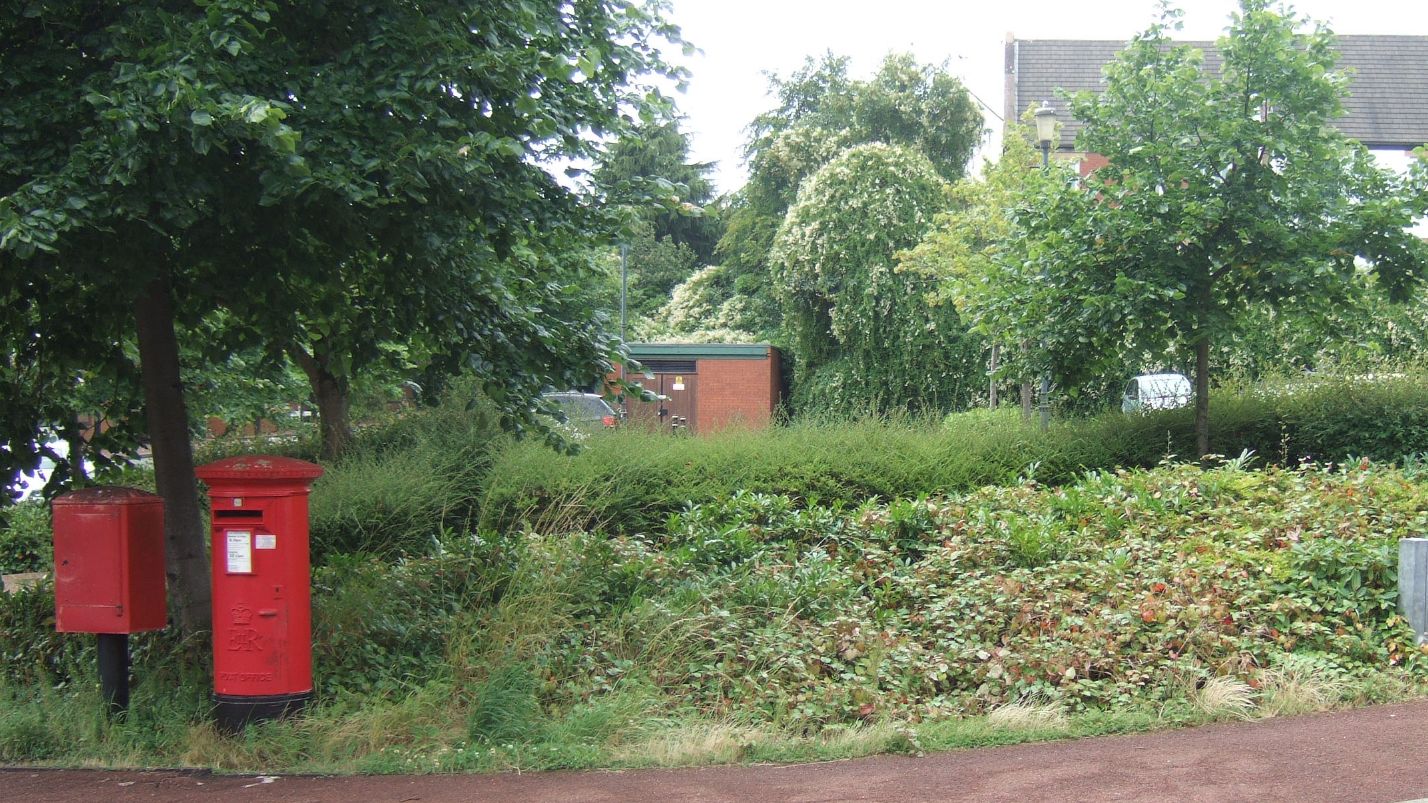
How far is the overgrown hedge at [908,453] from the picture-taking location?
10789 millimetres

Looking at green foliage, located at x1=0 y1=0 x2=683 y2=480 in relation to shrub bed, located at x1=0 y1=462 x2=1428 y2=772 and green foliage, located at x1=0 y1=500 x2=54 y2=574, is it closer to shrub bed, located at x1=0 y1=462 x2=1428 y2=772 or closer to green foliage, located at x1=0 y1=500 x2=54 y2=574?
shrub bed, located at x1=0 y1=462 x2=1428 y2=772

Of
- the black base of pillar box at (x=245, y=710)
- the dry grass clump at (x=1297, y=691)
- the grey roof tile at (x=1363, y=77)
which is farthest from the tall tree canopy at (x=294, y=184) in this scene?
the grey roof tile at (x=1363, y=77)

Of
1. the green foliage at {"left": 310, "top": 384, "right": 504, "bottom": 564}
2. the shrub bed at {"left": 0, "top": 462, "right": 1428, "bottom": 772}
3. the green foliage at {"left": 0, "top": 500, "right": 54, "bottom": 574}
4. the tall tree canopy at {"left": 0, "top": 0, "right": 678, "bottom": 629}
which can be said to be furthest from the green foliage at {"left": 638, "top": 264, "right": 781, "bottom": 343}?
the tall tree canopy at {"left": 0, "top": 0, "right": 678, "bottom": 629}

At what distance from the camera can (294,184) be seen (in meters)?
5.73

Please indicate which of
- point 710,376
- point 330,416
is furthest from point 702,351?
point 330,416

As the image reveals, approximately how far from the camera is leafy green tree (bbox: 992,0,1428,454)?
12.3 meters

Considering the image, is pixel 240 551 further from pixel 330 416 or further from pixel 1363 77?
pixel 1363 77

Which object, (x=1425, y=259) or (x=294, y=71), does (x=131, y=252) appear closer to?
(x=294, y=71)

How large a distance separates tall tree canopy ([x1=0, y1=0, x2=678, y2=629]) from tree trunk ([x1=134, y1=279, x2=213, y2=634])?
0.05ft

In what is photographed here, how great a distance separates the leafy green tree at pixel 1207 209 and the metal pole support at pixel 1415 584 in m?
5.11

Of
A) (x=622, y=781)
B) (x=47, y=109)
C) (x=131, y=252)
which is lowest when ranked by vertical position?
(x=622, y=781)

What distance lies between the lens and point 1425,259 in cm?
1241

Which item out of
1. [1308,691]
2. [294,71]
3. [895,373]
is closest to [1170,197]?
[1308,691]

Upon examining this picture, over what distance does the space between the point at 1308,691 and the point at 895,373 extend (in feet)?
78.0
